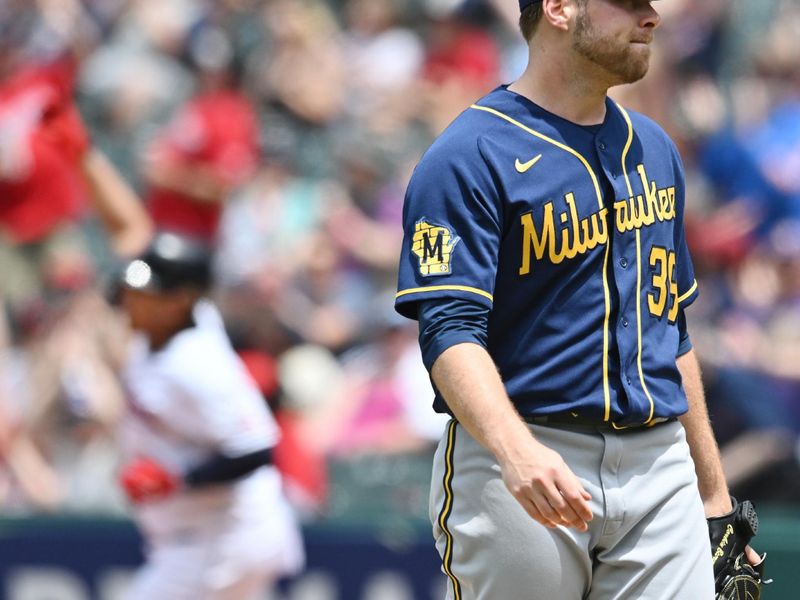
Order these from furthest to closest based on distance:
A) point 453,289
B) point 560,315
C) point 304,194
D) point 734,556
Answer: point 304,194 → point 734,556 → point 560,315 → point 453,289

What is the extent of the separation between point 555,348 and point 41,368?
19.4ft

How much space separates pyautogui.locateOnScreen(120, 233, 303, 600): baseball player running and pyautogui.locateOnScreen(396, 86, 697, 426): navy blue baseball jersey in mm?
2691

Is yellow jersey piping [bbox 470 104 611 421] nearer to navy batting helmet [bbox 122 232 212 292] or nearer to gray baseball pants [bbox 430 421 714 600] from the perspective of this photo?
gray baseball pants [bbox 430 421 714 600]

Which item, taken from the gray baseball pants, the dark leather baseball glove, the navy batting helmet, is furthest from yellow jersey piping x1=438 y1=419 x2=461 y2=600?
the navy batting helmet

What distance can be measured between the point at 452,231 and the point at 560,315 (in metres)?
0.31

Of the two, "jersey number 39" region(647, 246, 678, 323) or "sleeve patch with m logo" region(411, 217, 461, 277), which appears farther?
"jersey number 39" region(647, 246, 678, 323)

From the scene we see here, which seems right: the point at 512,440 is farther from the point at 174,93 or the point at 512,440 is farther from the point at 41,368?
the point at 174,93

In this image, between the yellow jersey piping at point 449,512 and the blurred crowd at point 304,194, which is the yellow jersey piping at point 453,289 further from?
the blurred crowd at point 304,194

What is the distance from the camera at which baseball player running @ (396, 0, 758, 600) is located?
3213 millimetres

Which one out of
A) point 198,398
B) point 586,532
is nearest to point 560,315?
point 586,532

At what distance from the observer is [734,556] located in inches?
141

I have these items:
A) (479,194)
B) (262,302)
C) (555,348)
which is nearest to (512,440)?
(555,348)

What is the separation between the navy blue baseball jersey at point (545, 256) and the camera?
10.6ft

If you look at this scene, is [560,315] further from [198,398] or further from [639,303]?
[198,398]
